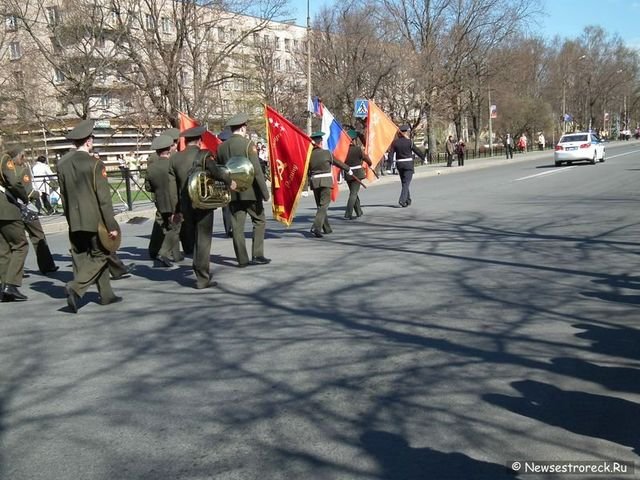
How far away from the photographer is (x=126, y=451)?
3.94 metres

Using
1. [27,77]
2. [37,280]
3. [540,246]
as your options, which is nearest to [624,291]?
[540,246]

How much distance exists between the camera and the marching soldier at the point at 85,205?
283 inches

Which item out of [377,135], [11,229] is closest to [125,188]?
[377,135]

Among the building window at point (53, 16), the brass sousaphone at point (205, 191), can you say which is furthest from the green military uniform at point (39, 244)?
the building window at point (53, 16)

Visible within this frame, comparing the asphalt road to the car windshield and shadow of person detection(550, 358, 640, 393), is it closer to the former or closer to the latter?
shadow of person detection(550, 358, 640, 393)

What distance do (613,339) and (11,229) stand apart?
700 cm

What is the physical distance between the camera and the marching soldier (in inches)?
283

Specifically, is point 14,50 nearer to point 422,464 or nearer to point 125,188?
point 125,188

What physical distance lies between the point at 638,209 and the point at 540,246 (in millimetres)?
5124

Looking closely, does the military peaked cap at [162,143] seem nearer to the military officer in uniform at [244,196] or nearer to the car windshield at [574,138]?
the military officer in uniform at [244,196]

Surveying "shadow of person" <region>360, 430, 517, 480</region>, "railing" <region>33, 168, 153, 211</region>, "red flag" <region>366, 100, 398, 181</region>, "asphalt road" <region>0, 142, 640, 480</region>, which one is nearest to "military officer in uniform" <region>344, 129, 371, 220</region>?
"red flag" <region>366, 100, 398, 181</region>

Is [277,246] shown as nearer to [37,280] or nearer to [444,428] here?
[37,280]

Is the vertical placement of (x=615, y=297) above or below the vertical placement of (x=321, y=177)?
below

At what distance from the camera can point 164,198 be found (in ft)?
34.1
